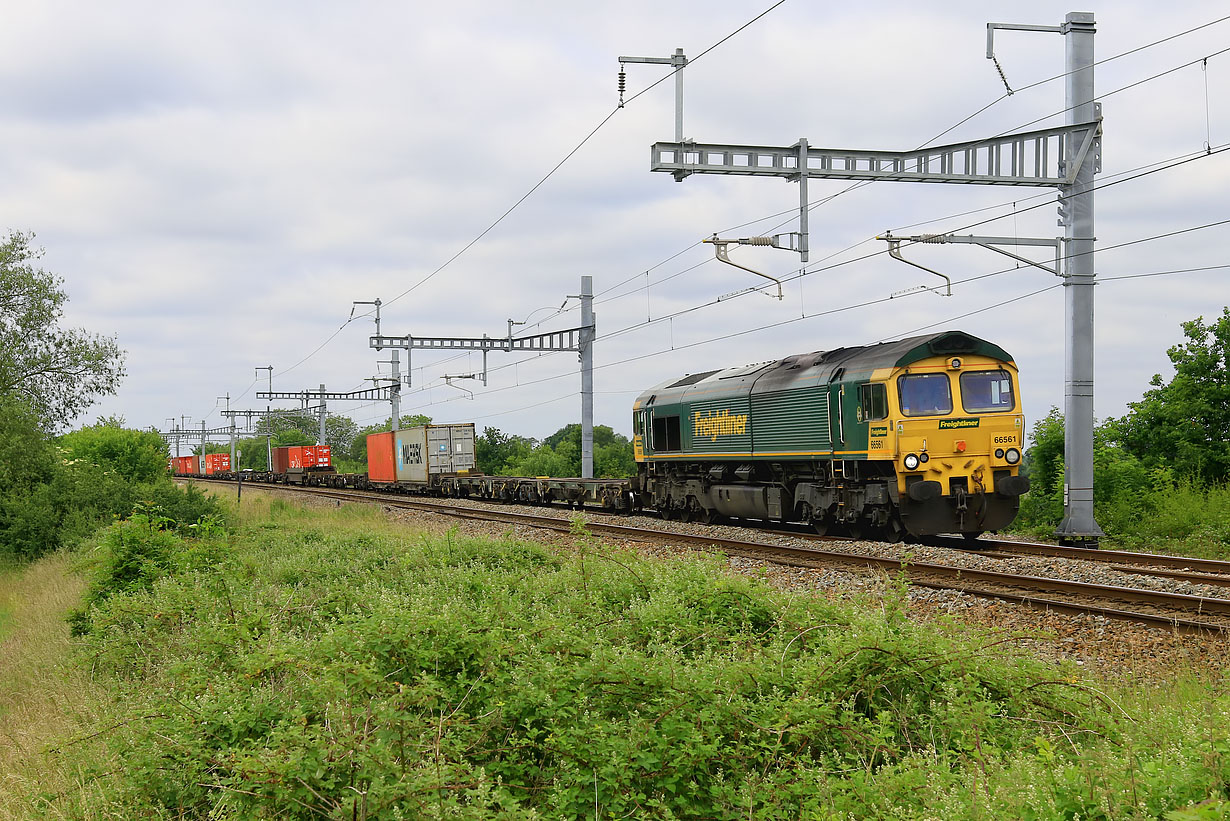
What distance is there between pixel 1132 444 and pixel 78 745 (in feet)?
76.3

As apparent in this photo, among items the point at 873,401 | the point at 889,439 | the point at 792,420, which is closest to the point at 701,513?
the point at 792,420

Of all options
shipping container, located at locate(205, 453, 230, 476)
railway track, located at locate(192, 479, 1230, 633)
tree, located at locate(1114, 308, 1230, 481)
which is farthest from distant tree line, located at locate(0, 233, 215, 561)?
shipping container, located at locate(205, 453, 230, 476)

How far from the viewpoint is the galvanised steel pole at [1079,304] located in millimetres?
17766

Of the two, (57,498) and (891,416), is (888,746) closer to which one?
(891,416)

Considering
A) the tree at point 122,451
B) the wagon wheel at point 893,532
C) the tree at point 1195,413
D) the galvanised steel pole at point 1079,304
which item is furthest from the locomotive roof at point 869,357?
the tree at point 122,451

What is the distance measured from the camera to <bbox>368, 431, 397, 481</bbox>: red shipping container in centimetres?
5116

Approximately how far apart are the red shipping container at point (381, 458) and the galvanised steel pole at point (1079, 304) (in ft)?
127

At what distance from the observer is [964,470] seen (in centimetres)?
1709

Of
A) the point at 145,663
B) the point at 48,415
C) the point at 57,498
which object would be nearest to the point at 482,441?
the point at 48,415

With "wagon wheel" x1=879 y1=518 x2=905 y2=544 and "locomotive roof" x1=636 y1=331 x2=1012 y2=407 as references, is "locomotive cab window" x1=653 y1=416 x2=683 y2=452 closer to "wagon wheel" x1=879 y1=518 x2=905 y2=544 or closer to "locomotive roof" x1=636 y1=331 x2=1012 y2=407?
"locomotive roof" x1=636 y1=331 x2=1012 y2=407

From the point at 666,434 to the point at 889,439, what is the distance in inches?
372

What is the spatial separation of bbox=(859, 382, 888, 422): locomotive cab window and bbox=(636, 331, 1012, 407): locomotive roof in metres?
0.39

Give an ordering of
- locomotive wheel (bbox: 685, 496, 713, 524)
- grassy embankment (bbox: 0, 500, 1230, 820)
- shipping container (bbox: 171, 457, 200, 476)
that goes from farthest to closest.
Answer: shipping container (bbox: 171, 457, 200, 476) → locomotive wheel (bbox: 685, 496, 713, 524) → grassy embankment (bbox: 0, 500, 1230, 820)

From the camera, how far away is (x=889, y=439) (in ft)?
55.4
